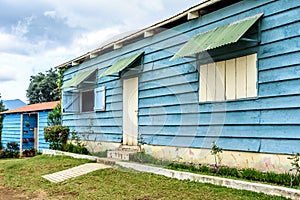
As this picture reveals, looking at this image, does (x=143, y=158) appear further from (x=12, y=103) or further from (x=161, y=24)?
(x=12, y=103)

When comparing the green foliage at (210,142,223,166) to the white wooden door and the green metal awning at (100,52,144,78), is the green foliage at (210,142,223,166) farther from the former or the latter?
the green metal awning at (100,52,144,78)

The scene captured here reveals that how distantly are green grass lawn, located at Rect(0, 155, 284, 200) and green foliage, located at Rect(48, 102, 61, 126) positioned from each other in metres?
5.83

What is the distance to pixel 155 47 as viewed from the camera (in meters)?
9.05

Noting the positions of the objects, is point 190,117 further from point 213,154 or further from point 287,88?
point 287,88

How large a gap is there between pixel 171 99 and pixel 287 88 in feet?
10.4

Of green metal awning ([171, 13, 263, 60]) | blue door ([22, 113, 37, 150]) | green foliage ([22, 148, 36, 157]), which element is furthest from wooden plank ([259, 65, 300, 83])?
blue door ([22, 113, 37, 150])

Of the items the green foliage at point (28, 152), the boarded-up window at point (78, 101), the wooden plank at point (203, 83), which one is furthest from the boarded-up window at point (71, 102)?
the wooden plank at point (203, 83)

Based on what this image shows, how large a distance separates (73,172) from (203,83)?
3.71m

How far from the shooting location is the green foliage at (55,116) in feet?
49.0

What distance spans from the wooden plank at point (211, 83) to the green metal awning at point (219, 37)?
59cm

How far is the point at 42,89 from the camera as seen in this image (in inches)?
1300

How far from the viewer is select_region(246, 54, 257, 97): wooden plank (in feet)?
20.7

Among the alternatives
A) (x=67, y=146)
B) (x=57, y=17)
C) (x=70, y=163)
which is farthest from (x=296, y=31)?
(x=57, y=17)

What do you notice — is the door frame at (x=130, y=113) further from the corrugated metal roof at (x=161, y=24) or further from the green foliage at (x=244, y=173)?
the green foliage at (x=244, y=173)
